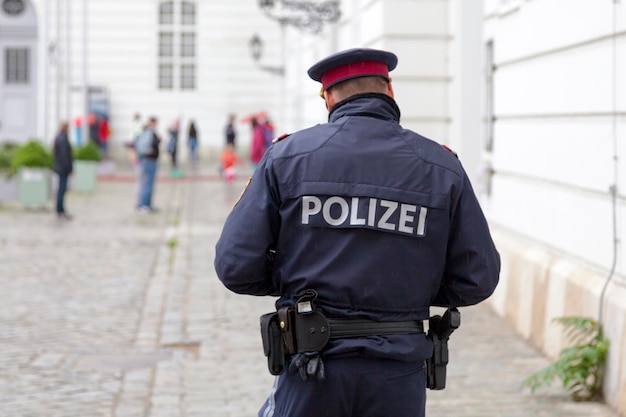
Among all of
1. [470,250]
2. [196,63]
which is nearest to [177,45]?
[196,63]

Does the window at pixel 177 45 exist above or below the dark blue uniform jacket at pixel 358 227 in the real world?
above

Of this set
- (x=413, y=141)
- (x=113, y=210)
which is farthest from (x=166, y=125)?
(x=413, y=141)

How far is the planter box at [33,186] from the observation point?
2320 centimetres

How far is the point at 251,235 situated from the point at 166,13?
40360 mm

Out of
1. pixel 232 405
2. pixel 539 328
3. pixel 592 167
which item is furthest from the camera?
pixel 539 328

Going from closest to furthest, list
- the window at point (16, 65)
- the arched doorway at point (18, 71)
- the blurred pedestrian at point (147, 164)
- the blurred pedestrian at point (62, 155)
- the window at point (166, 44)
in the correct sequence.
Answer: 1. the blurred pedestrian at point (62, 155)
2. the blurred pedestrian at point (147, 164)
3. the arched doorway at point (18, 71)
4. the window at point (16, 65)
5. the window at point (166, 44)

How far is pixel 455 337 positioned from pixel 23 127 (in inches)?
1367

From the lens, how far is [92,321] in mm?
11242

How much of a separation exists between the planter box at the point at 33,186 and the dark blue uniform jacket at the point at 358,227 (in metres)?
19.6

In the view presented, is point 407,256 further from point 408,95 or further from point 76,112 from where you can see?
point 76,112

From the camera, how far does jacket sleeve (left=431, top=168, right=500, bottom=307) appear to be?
4207 millimetres

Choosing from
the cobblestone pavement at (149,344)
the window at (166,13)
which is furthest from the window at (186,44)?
the cobblestone pavement at (149,344)

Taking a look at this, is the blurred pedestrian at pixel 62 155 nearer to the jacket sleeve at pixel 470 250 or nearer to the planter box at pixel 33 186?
the planter box at pixel 33 186

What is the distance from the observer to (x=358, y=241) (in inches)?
161
